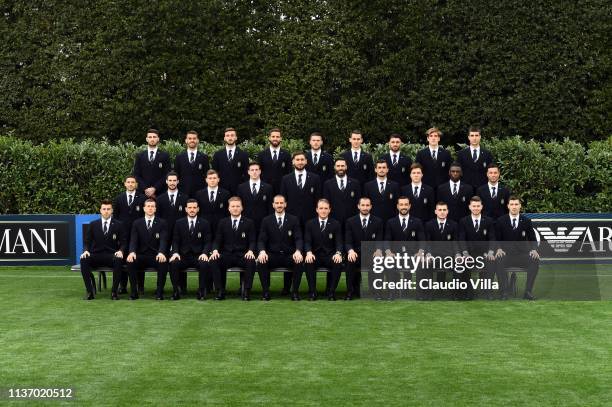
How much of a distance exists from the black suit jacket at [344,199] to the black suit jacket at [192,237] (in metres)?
1.68

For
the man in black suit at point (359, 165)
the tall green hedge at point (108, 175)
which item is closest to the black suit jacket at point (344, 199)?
the man in black suit at point (359, 165)

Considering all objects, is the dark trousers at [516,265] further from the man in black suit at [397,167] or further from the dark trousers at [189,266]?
the dark trousers at [189,266]

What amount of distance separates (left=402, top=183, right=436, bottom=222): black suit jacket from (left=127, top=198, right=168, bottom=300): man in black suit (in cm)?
327

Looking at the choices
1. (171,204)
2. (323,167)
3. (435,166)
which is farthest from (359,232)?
(171,204)

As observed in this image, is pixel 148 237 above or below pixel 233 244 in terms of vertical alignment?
above

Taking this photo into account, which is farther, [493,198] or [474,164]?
[474,164]

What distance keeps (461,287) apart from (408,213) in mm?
1303

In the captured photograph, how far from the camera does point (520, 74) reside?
21.9m

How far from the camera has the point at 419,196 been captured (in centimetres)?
1384

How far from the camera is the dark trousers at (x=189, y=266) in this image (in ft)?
44.2

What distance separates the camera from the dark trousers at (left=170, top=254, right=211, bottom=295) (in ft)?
44.2

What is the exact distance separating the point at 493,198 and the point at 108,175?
7680 millimetres

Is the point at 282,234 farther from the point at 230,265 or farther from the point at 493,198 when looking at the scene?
the point at 493,198

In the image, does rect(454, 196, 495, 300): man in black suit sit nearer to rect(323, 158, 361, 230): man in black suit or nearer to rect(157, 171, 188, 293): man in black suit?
rect(323, 158, 361, 230): man in black suit
